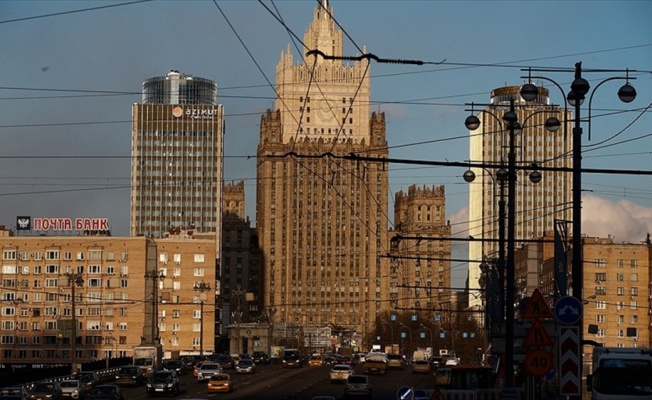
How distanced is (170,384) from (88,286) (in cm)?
9303

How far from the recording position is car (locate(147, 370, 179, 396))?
75.2m

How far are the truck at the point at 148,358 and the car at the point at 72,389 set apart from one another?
78.8ft

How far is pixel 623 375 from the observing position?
40.1 metres

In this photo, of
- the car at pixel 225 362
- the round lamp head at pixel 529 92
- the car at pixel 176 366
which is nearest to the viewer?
the round lamp head at pixel 529 92

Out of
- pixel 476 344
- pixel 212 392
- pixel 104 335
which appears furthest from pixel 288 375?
pixel 476 344

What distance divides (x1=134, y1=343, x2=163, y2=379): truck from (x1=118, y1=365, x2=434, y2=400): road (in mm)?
2532

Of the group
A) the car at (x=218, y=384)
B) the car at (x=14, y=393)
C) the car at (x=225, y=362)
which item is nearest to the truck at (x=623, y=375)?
the car at (x=14, y=393)

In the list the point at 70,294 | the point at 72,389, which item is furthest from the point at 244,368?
the point at 70,294

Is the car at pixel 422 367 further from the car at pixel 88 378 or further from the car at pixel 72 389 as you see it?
the car at pixel 72 389

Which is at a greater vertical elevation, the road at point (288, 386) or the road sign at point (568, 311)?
the road sign at point (568, 311)

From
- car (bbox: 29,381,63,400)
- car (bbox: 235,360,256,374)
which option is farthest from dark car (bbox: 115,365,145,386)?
car (bbox: 29,381,63,400)

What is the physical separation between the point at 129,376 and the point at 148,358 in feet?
41.4

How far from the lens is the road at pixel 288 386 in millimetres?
74812

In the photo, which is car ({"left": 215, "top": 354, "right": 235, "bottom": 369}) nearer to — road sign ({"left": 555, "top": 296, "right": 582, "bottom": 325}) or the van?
the van
